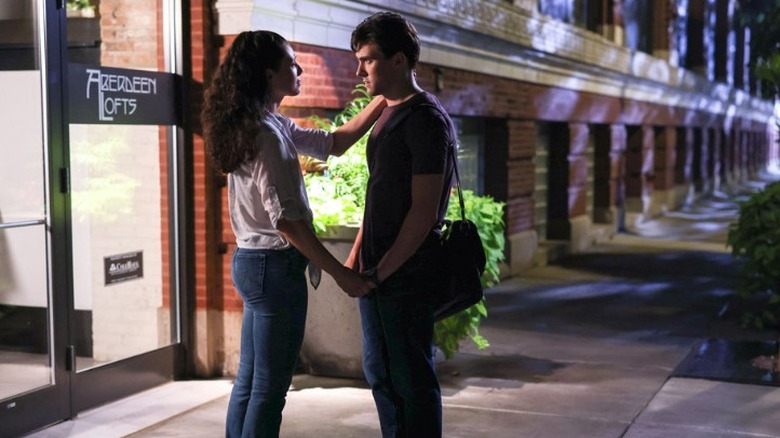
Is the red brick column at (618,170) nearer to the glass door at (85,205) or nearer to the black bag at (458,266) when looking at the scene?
the glass door at (85,205)

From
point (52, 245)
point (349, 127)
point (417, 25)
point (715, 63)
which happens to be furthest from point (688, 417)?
point (715, 63)

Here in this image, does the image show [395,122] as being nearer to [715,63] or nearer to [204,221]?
[204,221]

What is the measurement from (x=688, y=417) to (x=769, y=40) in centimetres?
1806

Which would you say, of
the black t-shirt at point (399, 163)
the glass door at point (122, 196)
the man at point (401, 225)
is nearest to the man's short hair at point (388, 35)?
the man at point (401, 225)

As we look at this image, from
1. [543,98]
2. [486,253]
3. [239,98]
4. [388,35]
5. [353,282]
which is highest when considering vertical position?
[543,98]

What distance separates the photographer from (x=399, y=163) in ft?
13.2

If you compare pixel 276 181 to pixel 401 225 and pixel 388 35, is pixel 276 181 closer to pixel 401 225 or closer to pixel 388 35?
pixel 401 225

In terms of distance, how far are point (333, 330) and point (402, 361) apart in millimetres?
3188

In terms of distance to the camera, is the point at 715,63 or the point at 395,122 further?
the point at 715,63

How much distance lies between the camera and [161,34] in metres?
7.25

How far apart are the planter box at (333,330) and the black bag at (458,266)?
2.91 meters

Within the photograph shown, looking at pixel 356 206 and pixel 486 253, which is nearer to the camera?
pixel 356 206

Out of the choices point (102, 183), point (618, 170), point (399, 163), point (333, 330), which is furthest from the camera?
point (618, 170)

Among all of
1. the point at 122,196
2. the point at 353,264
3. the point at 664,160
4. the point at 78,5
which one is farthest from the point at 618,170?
the point at 353,264
